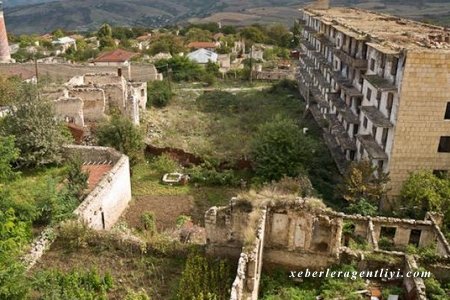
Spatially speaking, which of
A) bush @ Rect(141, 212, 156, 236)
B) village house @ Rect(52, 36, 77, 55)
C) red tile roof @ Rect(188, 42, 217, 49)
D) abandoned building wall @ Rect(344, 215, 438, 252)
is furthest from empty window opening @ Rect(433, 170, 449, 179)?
village house @ Rect(52, 36, 77, 55)

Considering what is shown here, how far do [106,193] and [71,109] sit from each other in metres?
12.1

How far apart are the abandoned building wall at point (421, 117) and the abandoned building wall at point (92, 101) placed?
20975mm

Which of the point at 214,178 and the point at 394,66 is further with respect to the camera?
the point at 214,178

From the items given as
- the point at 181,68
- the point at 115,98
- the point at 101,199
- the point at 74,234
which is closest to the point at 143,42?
the point at 181,68

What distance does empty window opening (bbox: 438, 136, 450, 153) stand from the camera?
23.7m

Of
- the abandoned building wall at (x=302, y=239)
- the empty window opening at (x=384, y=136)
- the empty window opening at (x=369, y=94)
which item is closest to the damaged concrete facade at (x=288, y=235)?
the abandoned building wall at (x=302, y=239)

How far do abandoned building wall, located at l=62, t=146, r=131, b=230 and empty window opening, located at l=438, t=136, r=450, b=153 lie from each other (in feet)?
55.0

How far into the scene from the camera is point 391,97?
24.4 metres

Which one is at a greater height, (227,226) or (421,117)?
Result: (421,117)

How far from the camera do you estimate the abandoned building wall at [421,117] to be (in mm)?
22297

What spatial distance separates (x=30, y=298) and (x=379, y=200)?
17.4 m

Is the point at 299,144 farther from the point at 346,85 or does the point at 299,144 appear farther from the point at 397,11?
the point at 397,11

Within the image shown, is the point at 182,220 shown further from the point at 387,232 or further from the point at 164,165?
the point at 387,232

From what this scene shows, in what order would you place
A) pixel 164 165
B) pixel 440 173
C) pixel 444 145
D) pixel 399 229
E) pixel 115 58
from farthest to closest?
pixel 115 58 → pixel 164 165 → pixel 440 173 → pixel 444 145 → pixel 399 229
